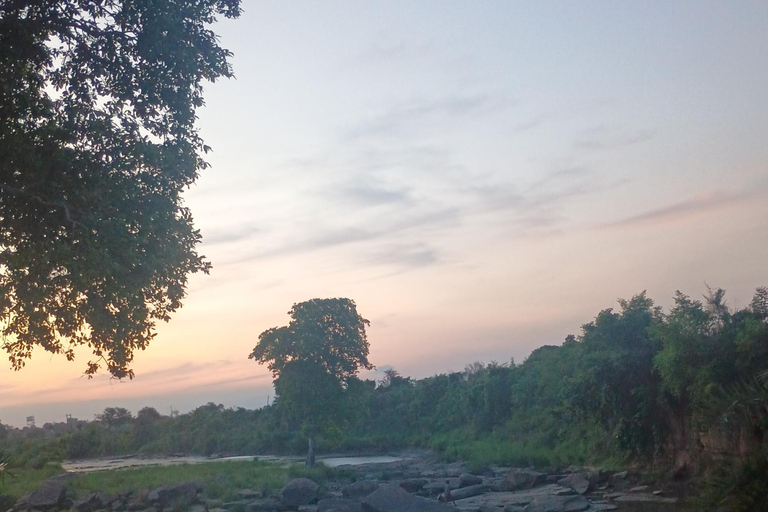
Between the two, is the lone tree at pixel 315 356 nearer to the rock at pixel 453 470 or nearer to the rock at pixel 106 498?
the rock at pixel 453 470

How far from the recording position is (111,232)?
9672 millimetres

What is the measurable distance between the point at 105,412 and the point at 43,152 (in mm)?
84182

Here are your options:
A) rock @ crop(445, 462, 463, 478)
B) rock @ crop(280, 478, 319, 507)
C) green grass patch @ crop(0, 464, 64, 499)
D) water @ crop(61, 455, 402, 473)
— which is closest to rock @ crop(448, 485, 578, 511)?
rock @ crop(280, 478, 319, 507)

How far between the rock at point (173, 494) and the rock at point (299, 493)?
377cm

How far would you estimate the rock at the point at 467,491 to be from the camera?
26.5 meters

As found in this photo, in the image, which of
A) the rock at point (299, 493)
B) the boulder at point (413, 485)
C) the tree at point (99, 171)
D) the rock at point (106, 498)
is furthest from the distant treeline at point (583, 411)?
the tree at point (99, 171)

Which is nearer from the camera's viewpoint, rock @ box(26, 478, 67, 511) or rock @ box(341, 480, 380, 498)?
rock @ box(26, 478, 67, 511)

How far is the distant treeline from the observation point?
20.1 meters

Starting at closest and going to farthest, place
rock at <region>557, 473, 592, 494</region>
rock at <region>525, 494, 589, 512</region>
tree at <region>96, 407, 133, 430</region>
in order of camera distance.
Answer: rock at <region>525, 494, 589, 512</region> → rock at <region>557, 473, 592, 494</region> → tree at <region>96, 407, 133, 430</region>

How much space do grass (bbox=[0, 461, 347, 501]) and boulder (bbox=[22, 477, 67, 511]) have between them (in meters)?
1.04

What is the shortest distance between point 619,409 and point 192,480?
19.5 m

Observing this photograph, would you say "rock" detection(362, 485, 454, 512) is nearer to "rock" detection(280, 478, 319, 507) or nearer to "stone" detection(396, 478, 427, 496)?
"rock" detection(280, 478, 319, 507)

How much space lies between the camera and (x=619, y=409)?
25.8 metres

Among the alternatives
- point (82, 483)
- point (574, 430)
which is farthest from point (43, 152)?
point (574, 430)
